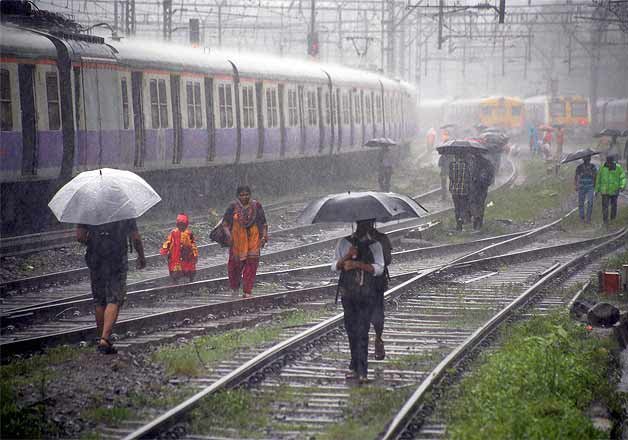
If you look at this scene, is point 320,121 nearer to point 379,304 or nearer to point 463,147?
point 463,147

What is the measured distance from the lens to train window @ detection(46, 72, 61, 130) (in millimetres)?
Answer: 17688

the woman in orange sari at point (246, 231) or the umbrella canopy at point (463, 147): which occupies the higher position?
the umbrella canopy at point (463, 147)

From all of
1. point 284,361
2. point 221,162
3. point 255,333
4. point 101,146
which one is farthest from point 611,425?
point 221,162

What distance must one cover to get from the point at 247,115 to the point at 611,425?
18.6 metres

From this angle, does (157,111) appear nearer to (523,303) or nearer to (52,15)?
(52,15)

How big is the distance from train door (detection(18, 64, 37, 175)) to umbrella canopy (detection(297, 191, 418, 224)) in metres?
9.45

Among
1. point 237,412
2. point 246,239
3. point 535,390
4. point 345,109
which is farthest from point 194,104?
point 237,412

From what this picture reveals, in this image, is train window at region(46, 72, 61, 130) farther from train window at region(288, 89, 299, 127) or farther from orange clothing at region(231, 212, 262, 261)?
train window at region(288, 89, 299, 127)

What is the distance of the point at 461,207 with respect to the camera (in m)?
20.9

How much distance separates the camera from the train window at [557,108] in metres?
63.0

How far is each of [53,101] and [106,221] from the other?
9.17 metres

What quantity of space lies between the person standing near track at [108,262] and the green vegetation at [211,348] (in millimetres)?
523

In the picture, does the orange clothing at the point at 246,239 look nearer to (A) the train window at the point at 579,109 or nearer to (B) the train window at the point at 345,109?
(B) the train window at the point at 345,109

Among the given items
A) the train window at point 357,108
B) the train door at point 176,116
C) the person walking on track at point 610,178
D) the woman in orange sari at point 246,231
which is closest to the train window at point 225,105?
the train door at point 176,116
